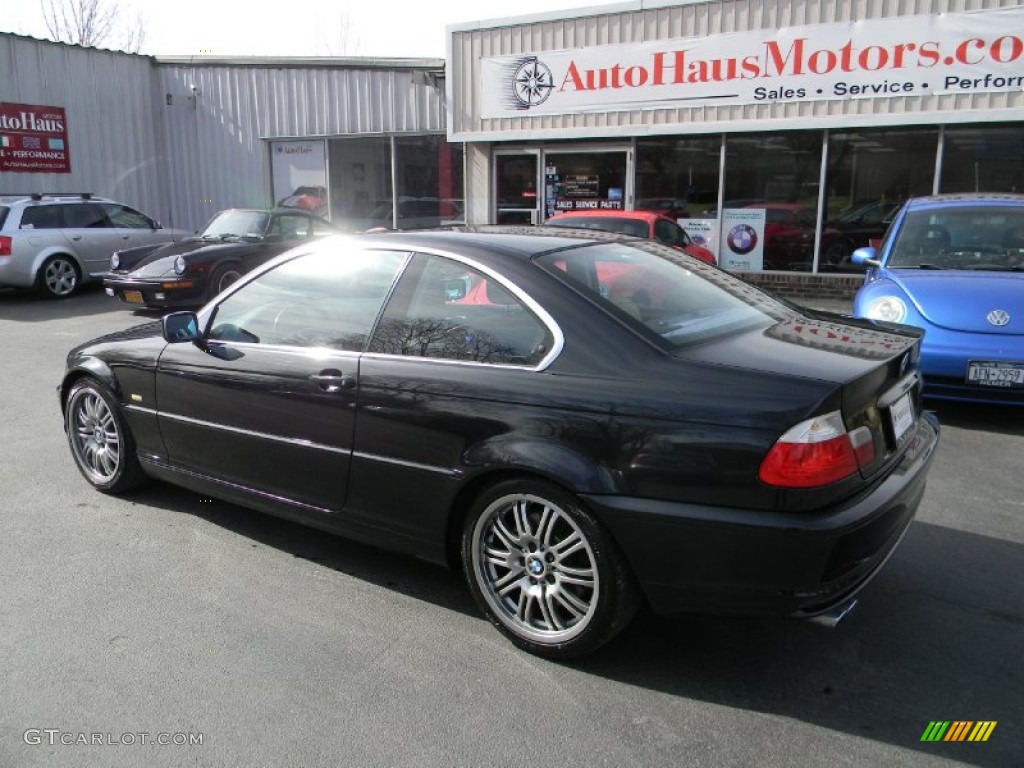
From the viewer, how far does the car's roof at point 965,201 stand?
6.91m

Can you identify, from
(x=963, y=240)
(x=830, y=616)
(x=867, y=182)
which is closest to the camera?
(x=830, y=616)

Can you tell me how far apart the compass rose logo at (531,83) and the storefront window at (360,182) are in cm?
413

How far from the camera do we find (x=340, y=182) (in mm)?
17625

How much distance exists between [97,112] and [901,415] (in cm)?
1936

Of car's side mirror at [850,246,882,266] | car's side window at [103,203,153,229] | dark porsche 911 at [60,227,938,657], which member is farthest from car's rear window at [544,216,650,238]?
car's side window at [103,203,153,229]

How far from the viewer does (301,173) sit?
703 inches

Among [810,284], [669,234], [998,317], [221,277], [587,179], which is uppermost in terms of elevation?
[587,179]

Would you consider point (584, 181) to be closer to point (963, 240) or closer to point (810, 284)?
point (810, 284)

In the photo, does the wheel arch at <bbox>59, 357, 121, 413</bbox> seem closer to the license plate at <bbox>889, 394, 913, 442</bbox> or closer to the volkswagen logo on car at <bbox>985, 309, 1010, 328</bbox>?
the license plate at <bbox>889, 394, 913, 442</bbox>

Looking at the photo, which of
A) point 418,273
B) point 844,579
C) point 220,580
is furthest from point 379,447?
point 844,579

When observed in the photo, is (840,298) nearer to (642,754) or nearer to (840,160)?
(840,160)

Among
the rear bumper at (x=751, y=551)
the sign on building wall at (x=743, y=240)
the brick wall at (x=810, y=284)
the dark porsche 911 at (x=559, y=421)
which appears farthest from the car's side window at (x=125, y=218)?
the rear bumper at (x=751, y=551)

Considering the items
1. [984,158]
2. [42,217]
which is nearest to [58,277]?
[42,217]

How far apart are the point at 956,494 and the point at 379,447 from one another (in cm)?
329
